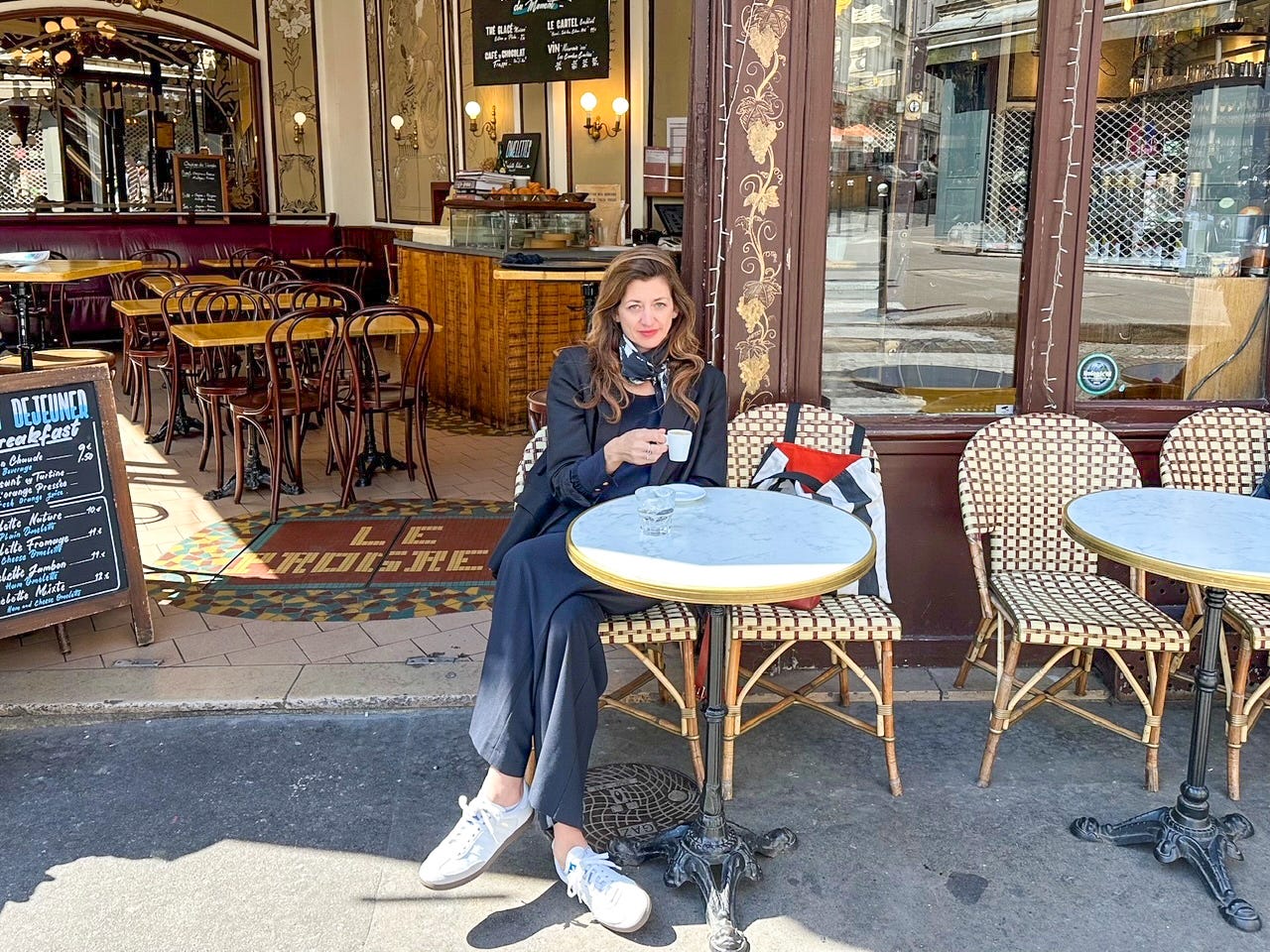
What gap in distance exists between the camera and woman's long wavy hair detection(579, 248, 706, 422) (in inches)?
110

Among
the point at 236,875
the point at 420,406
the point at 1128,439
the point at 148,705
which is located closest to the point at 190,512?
the point at 420,406

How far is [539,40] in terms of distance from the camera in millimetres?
8758

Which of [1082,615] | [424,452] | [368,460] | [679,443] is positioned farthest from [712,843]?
[368,460]

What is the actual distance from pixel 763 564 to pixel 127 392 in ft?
23.3

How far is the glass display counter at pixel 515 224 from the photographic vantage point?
714 centimetres

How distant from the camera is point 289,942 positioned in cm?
221

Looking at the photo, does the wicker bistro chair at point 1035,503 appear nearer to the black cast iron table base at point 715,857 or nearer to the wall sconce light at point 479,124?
the black cast iron table base at point 715,857

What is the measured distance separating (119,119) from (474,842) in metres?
12.3

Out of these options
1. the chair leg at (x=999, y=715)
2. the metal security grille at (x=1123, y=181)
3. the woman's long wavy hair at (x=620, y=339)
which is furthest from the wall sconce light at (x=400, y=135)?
the chair leg at (x=999, y=715)

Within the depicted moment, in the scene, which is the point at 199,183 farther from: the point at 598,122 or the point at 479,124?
the point at 598,122

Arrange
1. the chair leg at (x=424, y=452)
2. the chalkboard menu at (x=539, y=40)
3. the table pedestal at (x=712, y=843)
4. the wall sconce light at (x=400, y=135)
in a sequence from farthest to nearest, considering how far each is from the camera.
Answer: the wall sconce light at (x=400, y=135), the chalkboard menu at (x=539, y=40), the chair leg at (x=424, y=452), the table pedestal at (x=712, y=843)

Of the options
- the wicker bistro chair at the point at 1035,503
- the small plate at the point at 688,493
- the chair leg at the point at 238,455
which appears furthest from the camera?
the chair leg at the point at 238,455

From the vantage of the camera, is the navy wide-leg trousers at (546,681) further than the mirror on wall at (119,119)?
No

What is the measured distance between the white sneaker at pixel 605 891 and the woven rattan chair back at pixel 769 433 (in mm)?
1165
